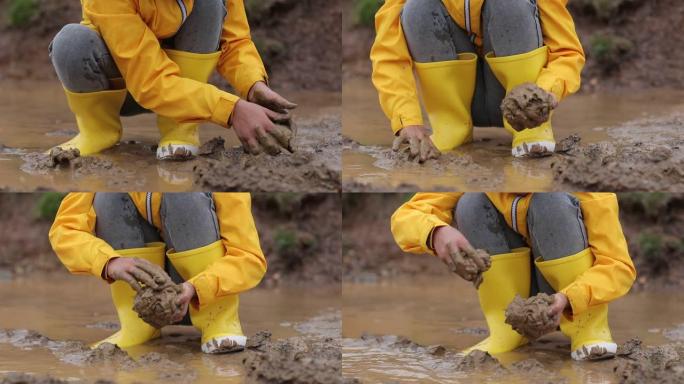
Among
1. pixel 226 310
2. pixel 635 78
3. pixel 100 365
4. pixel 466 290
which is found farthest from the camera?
pixel 635 78

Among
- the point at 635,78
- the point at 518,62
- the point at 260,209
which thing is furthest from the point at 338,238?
the point at 518,62

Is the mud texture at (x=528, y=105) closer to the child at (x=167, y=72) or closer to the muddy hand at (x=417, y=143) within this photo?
the muddy hand at (x=417, y=143)

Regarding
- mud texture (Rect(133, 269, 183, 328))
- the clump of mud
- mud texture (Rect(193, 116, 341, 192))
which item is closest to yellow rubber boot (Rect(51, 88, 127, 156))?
mud texture (Rect(193, 116, 341, 192))

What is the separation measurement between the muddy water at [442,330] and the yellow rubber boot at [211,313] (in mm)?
294

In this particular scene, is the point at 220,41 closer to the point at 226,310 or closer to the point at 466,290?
the point at 226,310

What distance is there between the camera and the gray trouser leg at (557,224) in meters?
2.50

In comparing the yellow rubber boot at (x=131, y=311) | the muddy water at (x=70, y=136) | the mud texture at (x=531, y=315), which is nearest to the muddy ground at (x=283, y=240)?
the muddy water at (x=70, y=136)

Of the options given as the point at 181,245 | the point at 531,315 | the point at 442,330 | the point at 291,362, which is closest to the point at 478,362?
the point at 531,315

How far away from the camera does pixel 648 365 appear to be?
2369 mm

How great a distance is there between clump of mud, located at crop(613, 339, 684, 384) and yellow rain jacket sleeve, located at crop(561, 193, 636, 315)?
162 millimetres

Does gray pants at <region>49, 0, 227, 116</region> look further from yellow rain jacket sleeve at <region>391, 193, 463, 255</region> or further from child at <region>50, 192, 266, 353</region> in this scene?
yellow rain jacket sleeve at <region>391, 193, 463, 255</region>

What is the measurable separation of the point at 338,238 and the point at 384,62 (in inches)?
56.2

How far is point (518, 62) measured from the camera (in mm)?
2611

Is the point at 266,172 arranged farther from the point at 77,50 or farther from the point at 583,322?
the point at 583,322
